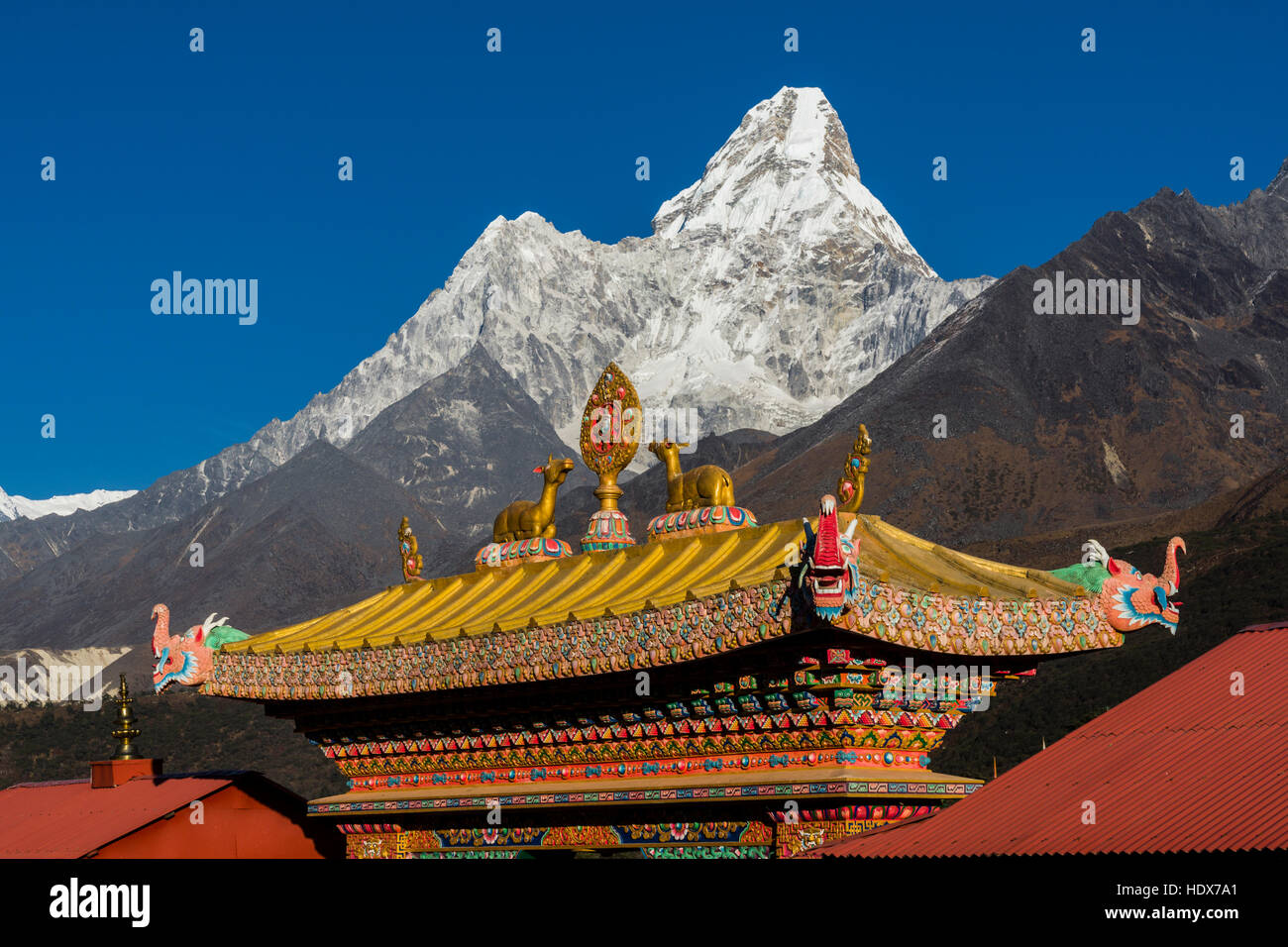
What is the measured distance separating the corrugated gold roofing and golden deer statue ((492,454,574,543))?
1.49 feet

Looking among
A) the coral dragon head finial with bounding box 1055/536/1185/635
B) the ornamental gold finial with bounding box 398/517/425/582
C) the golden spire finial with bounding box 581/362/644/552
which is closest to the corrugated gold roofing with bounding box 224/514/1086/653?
the coral dragon head finial with bounding box 1055/536/1185/635

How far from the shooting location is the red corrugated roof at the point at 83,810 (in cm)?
1438

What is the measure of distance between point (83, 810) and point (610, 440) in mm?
5911

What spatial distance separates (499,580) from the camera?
14.8m

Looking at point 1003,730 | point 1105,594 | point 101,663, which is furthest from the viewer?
point 101,663

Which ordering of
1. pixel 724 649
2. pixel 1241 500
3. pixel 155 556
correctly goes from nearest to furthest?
pixel 724 649 → pixel 1241 500 → pixel 155 556

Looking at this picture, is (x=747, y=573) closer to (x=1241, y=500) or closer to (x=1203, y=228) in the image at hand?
(x=1241, y=500)

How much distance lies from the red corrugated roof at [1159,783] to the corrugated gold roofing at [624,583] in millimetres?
1436

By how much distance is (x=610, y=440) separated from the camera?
14.5m

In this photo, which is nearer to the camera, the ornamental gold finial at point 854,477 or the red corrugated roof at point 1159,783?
the red corrugated roof at point 1159,783

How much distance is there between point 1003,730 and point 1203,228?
114698 mm

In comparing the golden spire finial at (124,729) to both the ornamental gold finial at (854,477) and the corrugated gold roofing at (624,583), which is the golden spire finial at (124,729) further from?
the ornamental gold finial at (854,477)

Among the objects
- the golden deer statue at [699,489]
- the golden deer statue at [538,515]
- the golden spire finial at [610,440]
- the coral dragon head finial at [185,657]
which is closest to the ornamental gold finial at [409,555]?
the golden deer statue at [538,515]
